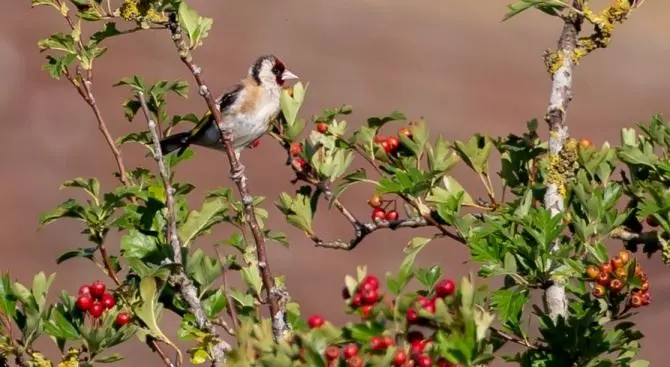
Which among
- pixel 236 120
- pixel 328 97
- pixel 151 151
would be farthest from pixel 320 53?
pixel 151 151

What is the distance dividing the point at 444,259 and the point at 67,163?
3446 millimetres

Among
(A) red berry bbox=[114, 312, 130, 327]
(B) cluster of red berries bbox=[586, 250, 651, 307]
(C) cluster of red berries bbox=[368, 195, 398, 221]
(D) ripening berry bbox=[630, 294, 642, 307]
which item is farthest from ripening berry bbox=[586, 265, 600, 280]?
(A) red berry bbox=[114, 312, 130, 327]

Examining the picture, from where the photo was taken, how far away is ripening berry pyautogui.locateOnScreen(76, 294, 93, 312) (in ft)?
7.88

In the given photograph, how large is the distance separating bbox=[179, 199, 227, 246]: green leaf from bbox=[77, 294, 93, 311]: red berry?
35cm

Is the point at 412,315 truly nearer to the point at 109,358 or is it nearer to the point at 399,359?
the point at 399,359

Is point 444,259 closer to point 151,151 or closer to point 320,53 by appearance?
point 320,53

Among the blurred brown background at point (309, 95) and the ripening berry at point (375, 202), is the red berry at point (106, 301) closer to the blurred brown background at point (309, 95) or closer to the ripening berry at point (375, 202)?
the ripening berry at point (375, 202)

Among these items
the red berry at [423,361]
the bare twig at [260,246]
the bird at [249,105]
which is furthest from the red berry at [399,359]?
the bird at [249,105]

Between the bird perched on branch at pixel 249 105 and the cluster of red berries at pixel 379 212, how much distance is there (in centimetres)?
161

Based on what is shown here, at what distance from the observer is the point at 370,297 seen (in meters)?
1.89

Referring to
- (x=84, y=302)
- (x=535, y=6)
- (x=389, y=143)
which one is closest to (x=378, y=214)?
(x=389, y=143)

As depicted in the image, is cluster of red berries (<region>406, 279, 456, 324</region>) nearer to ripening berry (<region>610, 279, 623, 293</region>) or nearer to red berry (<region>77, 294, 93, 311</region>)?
ripening berry (<region>610, 279, 623, 293</region>)

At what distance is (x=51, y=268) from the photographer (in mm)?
9117

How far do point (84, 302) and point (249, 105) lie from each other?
120 inches
